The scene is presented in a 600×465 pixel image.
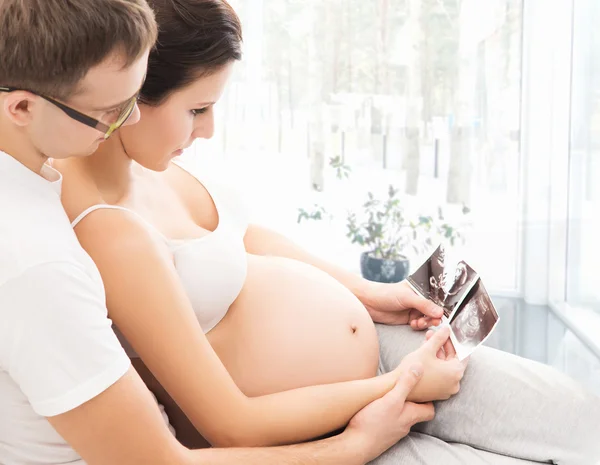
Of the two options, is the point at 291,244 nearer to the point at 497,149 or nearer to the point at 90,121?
the point at 90,121

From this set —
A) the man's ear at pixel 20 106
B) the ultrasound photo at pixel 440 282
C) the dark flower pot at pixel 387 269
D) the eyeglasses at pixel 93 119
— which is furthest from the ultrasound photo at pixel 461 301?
the dark flower pot at pixel 387 269

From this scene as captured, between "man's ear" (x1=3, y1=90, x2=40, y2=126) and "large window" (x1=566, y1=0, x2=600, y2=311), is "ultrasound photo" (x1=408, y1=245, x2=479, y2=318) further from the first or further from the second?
"large window" (x1=566, y1=0, x2=600, y2=311)

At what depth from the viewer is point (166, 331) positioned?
110 cm

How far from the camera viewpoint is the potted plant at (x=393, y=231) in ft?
11.7

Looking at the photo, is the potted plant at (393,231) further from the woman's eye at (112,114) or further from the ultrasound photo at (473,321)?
the woman's eye at (112,114)

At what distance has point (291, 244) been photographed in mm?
1765

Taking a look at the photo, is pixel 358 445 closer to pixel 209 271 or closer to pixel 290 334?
pixel 290 334

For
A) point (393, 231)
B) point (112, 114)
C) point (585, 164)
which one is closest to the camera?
point (112, 114)

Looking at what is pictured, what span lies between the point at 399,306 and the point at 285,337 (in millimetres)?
375

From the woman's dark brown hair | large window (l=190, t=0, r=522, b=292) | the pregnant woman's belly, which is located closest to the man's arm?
the pregnant woman's belly

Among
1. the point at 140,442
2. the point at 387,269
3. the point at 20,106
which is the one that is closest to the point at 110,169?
the point at 20,106

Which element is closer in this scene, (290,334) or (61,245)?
(61,245)

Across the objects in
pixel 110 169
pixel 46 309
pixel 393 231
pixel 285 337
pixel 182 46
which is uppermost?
pixel 182 46

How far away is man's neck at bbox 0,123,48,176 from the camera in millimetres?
938
